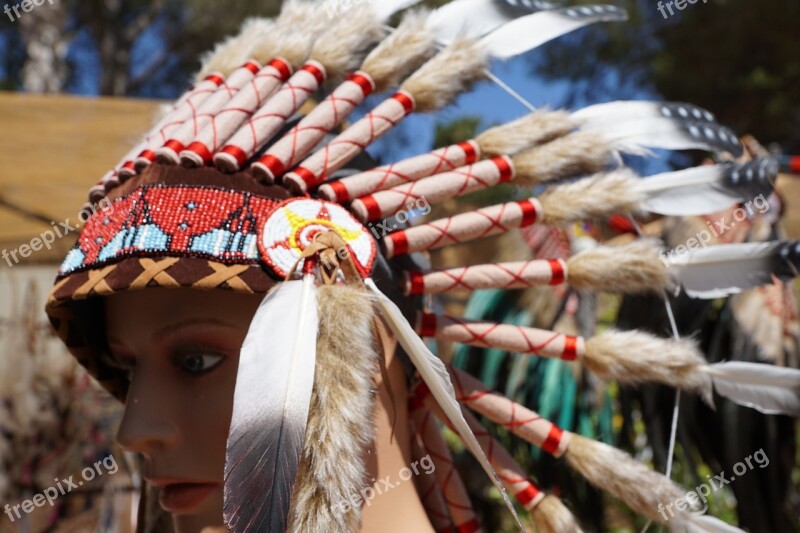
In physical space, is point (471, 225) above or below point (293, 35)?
below

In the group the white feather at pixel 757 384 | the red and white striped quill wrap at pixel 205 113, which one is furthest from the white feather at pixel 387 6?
the white feather at pixel 757 384

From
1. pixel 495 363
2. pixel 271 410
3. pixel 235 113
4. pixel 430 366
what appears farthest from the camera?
pixel 495 363

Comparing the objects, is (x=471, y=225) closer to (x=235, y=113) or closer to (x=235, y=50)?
(x=235, y=113)

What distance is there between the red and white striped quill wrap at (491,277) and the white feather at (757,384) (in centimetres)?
36

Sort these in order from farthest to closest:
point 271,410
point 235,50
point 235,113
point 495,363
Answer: point 495,363 < point 235,50 < point 235,113 < point 271,410

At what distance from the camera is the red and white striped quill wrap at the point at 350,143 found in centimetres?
144

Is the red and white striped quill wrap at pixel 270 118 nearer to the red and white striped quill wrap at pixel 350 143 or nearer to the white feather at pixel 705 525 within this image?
the red and white striped quill wrap at pixel 350 143

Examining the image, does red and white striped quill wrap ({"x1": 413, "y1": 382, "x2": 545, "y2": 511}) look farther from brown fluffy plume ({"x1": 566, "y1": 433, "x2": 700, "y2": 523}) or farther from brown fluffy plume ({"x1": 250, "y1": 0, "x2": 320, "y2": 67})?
brown fluffy plume ({"x1": 250, "y1": 0, "x2": 320, "y2": 67})

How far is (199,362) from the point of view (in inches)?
55.0

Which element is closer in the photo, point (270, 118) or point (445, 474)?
point (270, 118)

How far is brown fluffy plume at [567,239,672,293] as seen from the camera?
154cm

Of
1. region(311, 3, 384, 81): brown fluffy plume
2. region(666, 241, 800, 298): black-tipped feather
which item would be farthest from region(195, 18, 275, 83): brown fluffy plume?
region(666, 241, 800, 298): black-tipped feather

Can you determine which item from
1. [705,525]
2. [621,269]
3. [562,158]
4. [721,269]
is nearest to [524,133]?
[562,158]

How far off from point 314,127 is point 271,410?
566mm
